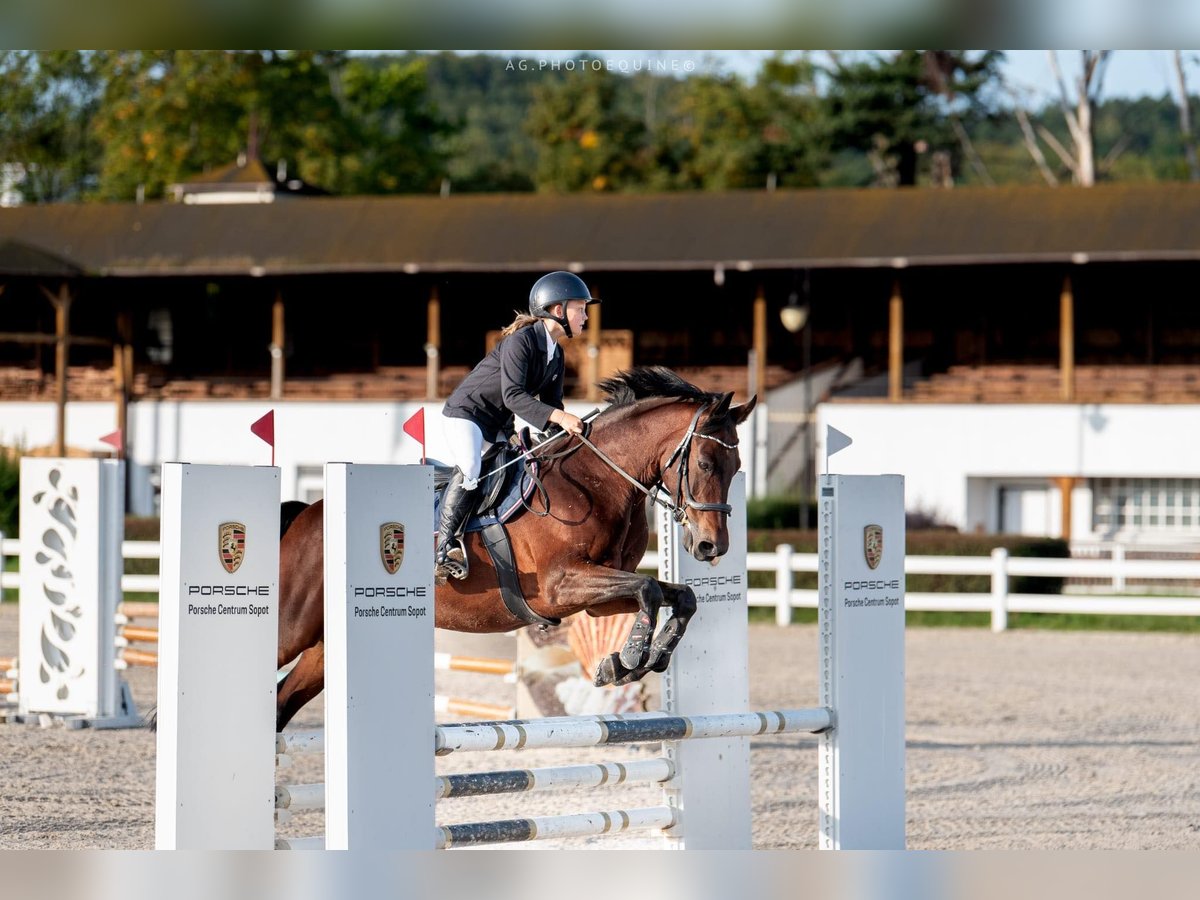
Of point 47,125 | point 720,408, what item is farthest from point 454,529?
point 47,125

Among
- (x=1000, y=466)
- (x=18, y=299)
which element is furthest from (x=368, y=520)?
(x=18, y=299)

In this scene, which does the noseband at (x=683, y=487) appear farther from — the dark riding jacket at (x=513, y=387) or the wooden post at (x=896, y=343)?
the wooden post at (x=896, y=343)

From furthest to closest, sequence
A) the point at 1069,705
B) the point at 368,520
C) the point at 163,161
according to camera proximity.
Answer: the point at 163,161
the point at 1069,705
the point at 368,520

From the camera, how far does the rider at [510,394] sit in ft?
25.0

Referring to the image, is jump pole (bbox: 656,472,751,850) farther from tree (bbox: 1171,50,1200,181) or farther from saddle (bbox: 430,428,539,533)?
tree (bbox: 1171,50,1200,181)

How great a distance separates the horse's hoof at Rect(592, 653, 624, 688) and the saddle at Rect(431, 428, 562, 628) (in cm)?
46

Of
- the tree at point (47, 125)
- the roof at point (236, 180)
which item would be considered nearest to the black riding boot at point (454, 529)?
the roof at point (236, 180)

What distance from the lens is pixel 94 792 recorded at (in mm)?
9445

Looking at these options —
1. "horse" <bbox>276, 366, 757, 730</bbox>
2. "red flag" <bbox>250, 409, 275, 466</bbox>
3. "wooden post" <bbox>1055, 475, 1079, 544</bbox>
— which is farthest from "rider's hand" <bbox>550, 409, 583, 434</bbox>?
"wooden post" <bbox>1055, 475, 1079, 544</bbox>

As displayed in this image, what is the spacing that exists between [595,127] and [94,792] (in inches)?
1898

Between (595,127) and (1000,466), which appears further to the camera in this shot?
(595,127)

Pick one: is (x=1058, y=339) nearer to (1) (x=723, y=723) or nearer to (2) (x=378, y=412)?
(2) (x=378, y=412)

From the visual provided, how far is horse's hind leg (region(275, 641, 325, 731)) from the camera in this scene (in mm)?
7875

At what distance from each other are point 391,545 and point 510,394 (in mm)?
1515
